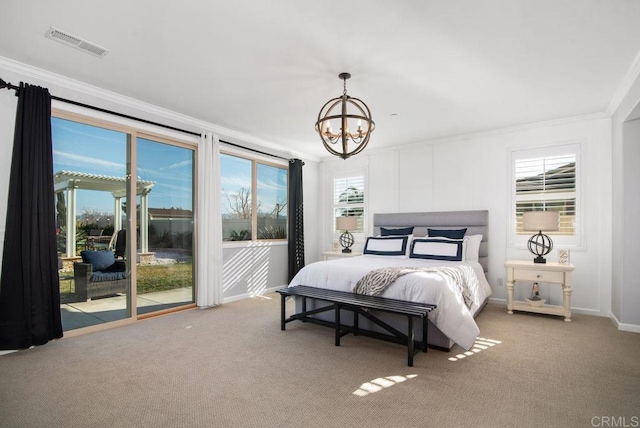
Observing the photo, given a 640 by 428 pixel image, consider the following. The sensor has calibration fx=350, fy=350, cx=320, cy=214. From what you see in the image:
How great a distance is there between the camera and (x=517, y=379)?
2.62 m

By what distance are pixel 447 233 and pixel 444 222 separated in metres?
0.32

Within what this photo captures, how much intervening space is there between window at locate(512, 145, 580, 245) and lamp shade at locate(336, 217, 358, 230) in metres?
2.54

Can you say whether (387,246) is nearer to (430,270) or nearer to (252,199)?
(430,270)

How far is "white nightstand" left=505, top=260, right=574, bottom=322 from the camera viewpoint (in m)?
4.25

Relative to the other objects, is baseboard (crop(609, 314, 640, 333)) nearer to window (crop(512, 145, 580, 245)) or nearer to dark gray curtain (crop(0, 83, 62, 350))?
window (crop(512, 145, 580, 245))

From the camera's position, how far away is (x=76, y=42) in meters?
2.84

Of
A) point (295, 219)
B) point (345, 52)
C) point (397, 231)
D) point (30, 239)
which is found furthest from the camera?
point (295, 219)

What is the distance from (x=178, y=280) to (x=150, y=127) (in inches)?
81.4

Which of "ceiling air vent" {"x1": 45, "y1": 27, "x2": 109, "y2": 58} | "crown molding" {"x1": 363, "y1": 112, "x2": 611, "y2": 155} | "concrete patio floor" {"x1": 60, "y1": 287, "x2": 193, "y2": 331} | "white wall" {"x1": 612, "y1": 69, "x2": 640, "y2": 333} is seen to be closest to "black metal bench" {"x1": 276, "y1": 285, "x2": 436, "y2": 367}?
"concrete patio floor" {"x1": 60, "y1": 287, "x2": 193, "y2": 331}

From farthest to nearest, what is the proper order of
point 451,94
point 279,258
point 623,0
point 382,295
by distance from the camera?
point 279,258 < point 451,94 < point 382,295 < point 623,0

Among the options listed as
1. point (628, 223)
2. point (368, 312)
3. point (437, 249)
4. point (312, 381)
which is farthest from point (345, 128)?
point (628, 223)

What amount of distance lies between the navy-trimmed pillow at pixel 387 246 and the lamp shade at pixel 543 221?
1.60 meters

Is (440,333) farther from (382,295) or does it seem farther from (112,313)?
(112,313)

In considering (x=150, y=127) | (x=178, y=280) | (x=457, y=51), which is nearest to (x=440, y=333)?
(x=457, y=51)
